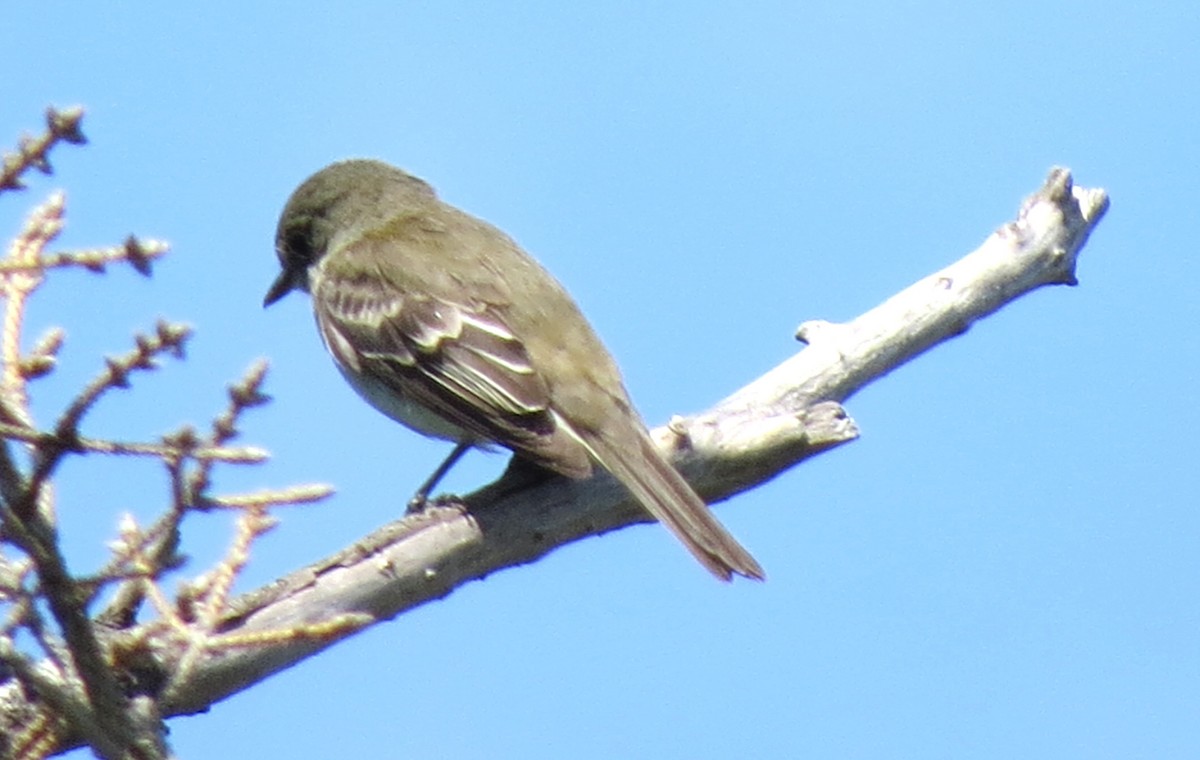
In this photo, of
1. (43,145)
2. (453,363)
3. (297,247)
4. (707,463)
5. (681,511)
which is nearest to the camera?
(43,145)

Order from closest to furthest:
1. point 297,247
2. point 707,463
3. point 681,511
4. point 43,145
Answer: point 43,145, point 681,511, point 707,463, point 297,247

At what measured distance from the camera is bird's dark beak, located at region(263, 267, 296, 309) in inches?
341

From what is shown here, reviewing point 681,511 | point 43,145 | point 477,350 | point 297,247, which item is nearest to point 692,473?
point 681,511

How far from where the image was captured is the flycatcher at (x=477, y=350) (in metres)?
5.95

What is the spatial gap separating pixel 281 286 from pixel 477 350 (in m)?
2.40

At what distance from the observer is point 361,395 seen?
7.38 metres

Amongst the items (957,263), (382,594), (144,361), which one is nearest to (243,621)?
(382,594)

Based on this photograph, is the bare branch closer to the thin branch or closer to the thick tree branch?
the thick tree branch

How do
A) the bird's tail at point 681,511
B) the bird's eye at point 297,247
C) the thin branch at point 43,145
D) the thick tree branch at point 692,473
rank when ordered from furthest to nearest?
the bird's eye at point 297,247, the bird's tail at point 681,511, the thick tree branch at point 692,473, the thin branch at point 43,145

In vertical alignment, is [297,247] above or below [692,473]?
above

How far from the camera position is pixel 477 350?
6.66 metres

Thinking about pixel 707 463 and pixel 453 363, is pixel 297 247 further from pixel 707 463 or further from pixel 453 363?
pixel 707 463

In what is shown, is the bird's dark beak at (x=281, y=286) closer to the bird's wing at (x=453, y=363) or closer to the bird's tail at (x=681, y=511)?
the bird's wing at (x=453, y=363)

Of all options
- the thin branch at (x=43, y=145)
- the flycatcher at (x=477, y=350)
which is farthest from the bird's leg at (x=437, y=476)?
the thin branch at (x=43, y=145)
